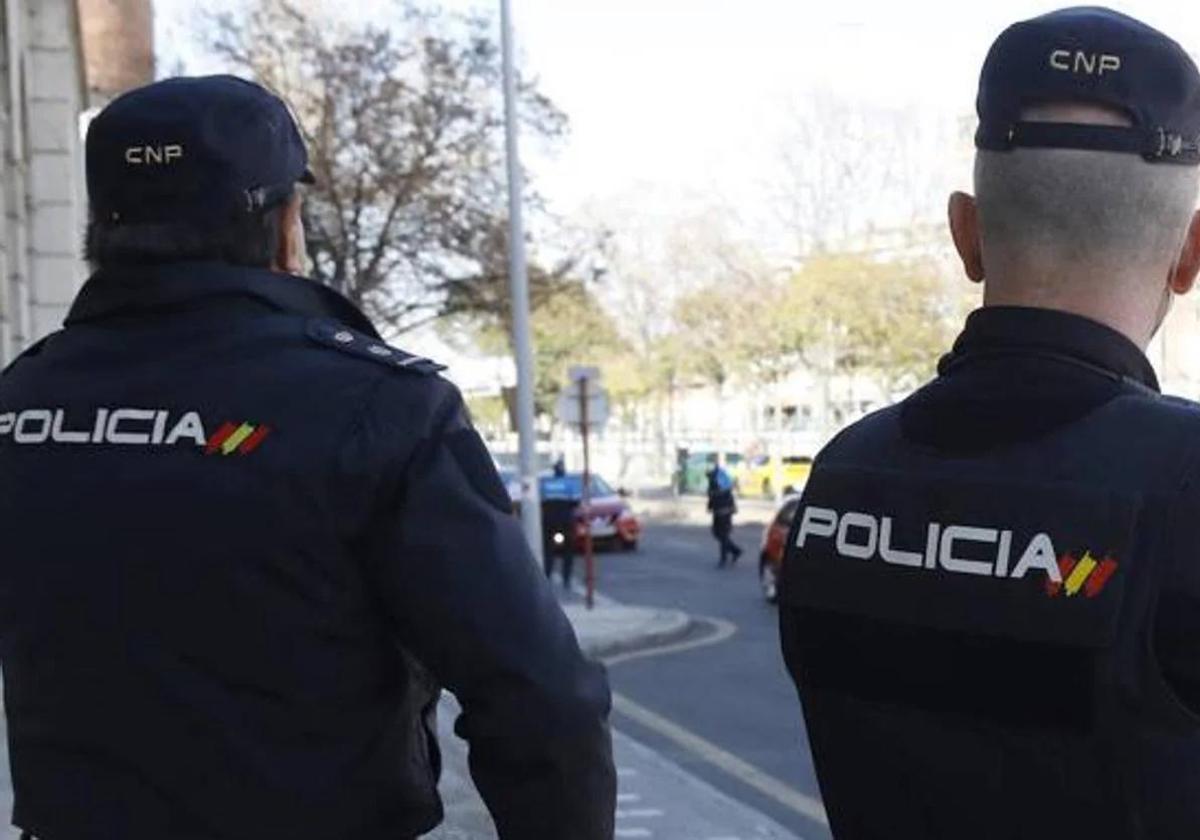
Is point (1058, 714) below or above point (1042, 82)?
below

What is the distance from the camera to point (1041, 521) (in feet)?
5.41

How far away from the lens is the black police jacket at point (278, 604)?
1.86 metres

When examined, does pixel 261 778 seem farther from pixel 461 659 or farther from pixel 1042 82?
pixel 1042 82

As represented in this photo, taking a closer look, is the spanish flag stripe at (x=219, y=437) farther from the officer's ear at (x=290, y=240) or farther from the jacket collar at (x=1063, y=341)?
the jacket collar at (x=1063, y=341)

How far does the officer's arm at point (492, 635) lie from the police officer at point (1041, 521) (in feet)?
0.85

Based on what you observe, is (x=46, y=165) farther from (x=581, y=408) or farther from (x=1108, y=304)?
(x=1108, y=304)

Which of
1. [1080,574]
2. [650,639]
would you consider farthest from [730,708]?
[1080,574]

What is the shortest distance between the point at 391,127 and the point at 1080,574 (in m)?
24.6

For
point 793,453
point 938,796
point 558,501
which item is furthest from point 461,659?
point 793,453

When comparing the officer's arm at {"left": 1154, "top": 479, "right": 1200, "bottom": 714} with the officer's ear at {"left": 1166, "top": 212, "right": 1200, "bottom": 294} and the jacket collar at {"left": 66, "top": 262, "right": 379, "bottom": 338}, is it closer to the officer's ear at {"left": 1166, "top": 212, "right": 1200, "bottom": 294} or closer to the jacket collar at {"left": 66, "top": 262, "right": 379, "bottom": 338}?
the officer's ear at {"left": 1166, "top": 212, "right": 1200, "bottom": 294}

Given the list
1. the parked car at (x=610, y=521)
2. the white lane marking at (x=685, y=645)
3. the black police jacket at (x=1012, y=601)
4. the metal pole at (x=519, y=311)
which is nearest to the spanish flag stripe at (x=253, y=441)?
the black police jacket at (x=1012, y=601)

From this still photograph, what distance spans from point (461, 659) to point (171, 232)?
601 mm

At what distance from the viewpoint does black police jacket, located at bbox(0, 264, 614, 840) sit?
1.86m

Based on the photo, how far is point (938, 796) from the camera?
5.61 ft
